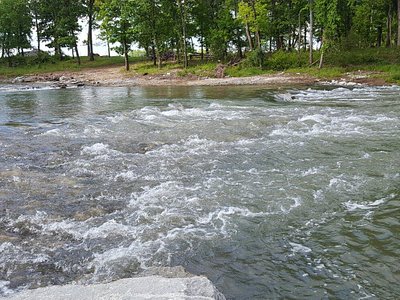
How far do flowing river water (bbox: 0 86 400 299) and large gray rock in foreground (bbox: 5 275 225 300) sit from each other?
109 centimetres

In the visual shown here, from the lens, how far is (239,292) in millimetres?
4785

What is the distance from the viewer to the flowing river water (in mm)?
5195

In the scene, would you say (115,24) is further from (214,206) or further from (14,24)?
(214,206)

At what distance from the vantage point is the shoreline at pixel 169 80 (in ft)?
106

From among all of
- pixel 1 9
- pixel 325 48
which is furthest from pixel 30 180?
pixel 1 9

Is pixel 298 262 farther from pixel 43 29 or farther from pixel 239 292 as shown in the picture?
pixel 43 29

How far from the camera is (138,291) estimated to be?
367cm

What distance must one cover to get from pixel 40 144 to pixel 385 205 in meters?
9.99

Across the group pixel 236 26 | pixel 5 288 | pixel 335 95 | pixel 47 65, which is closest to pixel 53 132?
pixel 5 288

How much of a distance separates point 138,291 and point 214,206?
3684mm

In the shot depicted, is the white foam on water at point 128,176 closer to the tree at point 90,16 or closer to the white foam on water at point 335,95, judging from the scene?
the white foam on water at point 335,95

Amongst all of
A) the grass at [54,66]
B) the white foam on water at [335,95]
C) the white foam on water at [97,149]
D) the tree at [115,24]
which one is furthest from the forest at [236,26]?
the white foam on water at [97,149]

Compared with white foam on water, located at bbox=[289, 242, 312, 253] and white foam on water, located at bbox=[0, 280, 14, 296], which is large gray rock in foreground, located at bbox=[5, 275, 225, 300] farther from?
white foam on water, located at bbox=[289, 242, 312, 253]

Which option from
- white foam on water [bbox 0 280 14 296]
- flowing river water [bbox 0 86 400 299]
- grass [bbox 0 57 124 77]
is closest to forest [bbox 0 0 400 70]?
grass [bbox 0 57 124 77]
